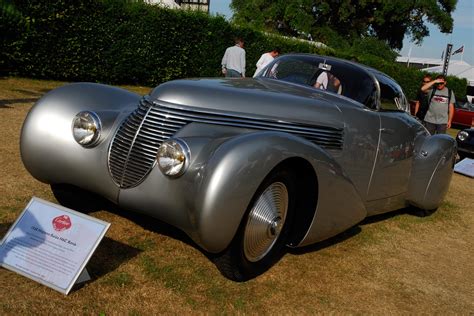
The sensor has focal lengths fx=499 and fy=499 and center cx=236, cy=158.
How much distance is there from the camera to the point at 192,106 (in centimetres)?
340

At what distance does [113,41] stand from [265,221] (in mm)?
11411

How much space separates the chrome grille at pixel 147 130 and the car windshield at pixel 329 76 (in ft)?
3.76

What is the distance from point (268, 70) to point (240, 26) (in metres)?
12.5

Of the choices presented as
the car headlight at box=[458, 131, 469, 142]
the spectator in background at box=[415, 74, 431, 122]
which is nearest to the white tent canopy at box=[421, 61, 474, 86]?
the car headlight at box=[458, 131, 469, 142]

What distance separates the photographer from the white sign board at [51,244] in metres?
2.75

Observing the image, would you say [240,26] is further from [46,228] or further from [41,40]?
[46,228]

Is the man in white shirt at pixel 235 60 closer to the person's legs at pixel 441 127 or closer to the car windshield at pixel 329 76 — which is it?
the person's legs at pixel 441 127

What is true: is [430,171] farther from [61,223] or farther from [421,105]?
[421,105]

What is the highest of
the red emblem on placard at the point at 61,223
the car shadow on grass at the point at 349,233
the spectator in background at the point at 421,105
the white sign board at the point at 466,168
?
the red emblem on placard at the point at 61,223

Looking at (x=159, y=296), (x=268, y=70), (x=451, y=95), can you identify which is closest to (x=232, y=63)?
(x=451, y=95)

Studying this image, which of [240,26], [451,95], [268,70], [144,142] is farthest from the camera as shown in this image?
[240,26]

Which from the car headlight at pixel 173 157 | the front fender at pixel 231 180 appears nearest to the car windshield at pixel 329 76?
the front fender at pixel 231 180

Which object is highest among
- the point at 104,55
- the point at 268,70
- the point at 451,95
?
the point at 268,70

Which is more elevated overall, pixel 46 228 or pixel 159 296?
pixel 46 228
